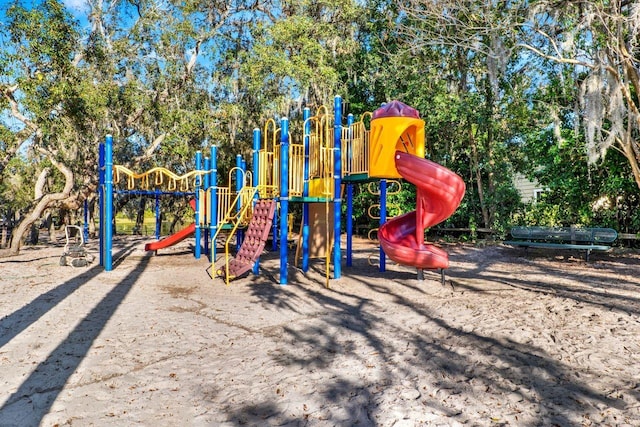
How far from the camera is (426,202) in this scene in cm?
807

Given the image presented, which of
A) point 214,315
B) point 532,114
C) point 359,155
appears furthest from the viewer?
point 532,114

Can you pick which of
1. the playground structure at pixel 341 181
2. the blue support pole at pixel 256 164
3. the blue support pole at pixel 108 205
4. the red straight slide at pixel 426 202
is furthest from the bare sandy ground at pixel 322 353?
the blue support pole at pixel 108 205

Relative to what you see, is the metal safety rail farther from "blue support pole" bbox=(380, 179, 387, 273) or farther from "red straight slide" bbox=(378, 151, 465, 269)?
"red straight slide" bbox=(378, 151, 465, 269)

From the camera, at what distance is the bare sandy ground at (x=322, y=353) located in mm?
3188

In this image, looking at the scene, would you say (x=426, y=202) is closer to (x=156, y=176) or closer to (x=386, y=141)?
(x=386, y=141)

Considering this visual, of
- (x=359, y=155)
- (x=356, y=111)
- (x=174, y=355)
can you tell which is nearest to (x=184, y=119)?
(x=356, y=111)

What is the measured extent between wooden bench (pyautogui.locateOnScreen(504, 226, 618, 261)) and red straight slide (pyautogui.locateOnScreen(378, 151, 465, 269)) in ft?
20.2

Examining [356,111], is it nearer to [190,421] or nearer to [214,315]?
[214,315]

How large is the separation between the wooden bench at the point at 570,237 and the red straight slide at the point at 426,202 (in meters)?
6.15

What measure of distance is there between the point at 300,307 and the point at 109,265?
6035 millimetres

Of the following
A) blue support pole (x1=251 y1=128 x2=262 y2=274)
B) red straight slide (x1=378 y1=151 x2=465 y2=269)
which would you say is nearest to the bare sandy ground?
red straight slide (x1=378 y1=151 x2=465 y2=269)

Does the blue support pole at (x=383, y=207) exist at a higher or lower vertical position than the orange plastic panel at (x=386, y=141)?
lower

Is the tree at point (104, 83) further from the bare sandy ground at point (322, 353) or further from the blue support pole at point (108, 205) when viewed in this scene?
the bare sandy ground at point (322, 353)

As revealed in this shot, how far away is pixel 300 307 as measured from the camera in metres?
6.69
